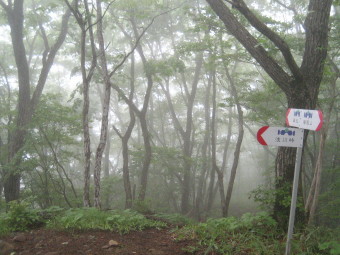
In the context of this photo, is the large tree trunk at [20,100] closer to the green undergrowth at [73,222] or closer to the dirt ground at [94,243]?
the green undergrowth at [73,222]

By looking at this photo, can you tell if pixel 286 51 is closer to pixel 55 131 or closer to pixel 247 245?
pixel 247 245

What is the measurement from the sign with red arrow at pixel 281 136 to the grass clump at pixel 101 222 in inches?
117

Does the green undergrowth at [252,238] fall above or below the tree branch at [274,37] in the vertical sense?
below

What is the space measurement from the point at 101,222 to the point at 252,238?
2.66 meters

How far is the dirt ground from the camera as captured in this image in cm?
404

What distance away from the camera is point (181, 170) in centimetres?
1574

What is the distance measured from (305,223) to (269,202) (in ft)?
2.24

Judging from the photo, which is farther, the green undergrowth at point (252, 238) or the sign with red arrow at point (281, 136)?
the green undergrowth at point (252, 238)

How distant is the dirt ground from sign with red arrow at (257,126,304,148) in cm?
205

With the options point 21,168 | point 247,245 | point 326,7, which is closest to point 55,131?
point 21,168

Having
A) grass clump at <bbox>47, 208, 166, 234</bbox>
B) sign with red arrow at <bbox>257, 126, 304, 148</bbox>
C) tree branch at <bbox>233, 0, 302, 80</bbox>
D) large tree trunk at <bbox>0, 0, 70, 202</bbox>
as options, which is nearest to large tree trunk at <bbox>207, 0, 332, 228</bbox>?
tree branch at <bbox>233, 0, 302, 80</bbox>

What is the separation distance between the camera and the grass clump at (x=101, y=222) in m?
4.95

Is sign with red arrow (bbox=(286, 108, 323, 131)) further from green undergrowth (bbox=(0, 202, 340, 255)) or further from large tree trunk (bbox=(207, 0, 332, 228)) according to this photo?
large tree trunk (bbox=(207, 0, 332, 228))

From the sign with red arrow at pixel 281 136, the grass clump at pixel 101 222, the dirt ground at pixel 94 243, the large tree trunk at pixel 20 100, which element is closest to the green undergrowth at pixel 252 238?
the dirt ground at pixel 94 243
